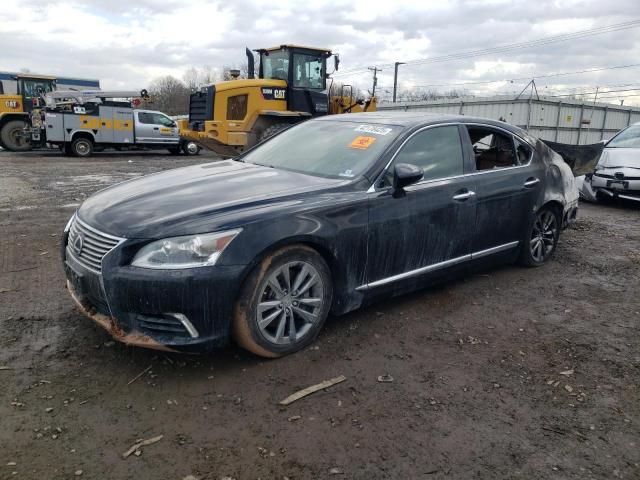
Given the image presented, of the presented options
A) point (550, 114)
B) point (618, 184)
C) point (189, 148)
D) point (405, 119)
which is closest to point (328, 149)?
point (405, 119)

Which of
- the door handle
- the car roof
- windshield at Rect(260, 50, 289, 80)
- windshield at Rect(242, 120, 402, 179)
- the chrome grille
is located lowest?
the chrome grille

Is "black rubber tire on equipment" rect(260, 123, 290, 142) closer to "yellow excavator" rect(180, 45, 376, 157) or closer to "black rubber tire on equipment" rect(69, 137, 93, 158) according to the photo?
"yellow excavator" rect(180, 45, 376, 157)

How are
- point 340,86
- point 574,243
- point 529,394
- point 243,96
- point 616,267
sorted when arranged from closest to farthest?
→ point 529,394, point 616,267, point 574,243, point 243,96, point 340,86

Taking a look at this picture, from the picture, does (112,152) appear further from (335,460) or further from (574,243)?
(335,460)

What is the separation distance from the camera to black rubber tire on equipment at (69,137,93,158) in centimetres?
1874

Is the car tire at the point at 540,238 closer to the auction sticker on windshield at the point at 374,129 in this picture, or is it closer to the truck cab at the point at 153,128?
the auction sticker on windshield at the point at 374,129

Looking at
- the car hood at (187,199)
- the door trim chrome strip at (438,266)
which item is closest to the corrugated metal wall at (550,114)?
the door trim chrome strip at (438,266)

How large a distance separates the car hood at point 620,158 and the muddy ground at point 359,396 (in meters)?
5.35

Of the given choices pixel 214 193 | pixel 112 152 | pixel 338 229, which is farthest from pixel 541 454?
pixel 112 152

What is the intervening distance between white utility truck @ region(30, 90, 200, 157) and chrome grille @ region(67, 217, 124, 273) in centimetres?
1577

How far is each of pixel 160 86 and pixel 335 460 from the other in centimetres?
8593

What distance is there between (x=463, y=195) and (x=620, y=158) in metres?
6.42

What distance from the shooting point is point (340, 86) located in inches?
556

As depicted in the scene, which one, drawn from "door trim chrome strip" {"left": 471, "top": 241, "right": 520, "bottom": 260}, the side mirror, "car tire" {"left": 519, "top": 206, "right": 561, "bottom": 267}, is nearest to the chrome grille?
the side mirror
